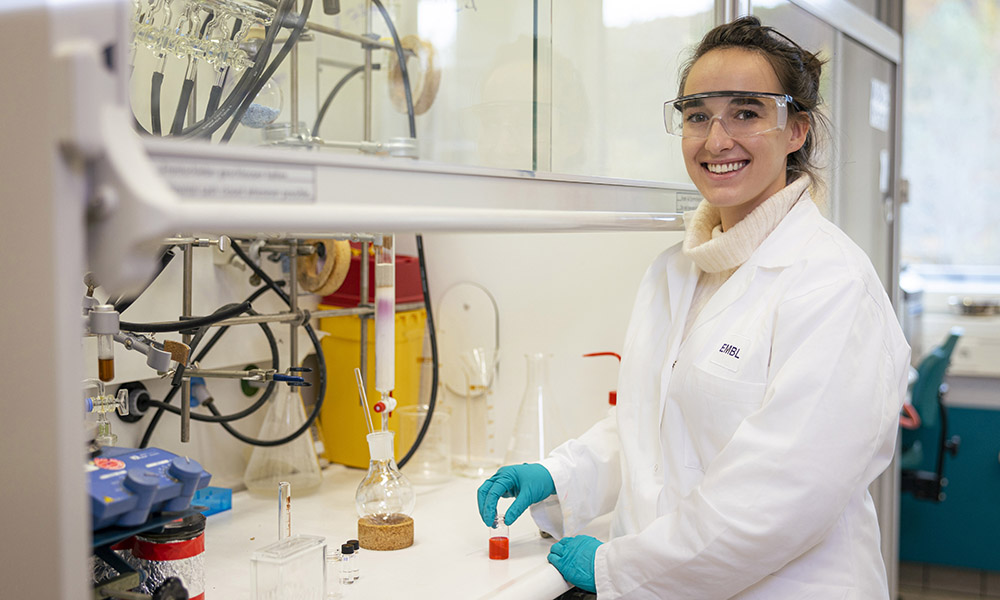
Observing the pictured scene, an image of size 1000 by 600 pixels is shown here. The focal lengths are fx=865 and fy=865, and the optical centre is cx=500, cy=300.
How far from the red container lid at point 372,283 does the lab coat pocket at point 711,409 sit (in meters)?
0.81

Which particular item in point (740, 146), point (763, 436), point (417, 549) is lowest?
point (417, 549)

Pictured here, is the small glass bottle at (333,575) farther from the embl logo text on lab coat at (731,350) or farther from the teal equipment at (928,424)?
the teal equipment at (928,424)

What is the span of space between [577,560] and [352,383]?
Answer: 0.75m

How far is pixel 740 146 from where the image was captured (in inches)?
52.8

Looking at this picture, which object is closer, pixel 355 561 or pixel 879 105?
pixel 355 561

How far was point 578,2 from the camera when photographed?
4.43 feet

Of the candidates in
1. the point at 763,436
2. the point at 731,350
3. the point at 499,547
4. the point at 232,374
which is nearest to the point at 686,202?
the point at 731,350

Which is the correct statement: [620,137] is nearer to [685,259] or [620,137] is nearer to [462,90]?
[685,259]

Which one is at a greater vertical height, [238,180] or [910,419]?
[238,180]

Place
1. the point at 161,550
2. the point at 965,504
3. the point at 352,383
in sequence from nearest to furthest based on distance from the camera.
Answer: the point at 161,550 < the point at 352,383 < the point at 965,504

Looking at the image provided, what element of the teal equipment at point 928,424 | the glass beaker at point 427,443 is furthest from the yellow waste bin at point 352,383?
the teal equipment at point 928,424

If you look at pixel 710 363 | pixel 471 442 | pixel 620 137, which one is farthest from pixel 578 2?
pixel 471 442

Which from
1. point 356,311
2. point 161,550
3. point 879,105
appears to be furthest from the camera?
point 879,105

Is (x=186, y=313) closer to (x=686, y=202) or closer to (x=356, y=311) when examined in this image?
(x=356, y=311)
